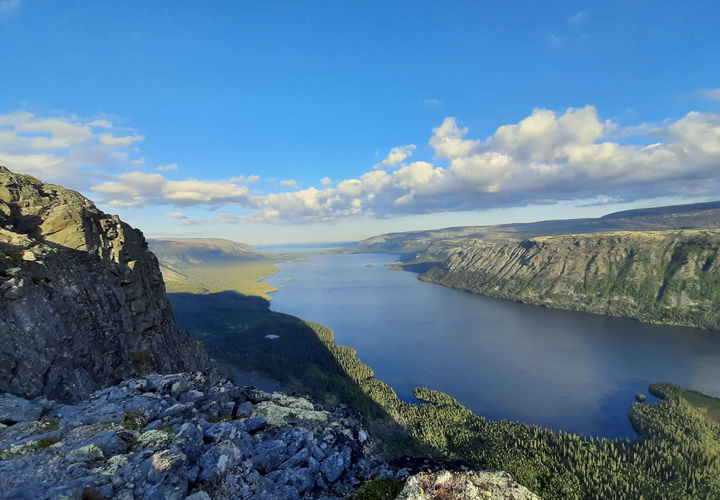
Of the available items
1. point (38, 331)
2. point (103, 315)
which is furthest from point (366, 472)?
point (103, 315)

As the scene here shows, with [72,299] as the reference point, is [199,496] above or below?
below

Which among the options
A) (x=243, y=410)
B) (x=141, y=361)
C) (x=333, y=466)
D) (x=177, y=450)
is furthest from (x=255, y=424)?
(x=141, y=361)

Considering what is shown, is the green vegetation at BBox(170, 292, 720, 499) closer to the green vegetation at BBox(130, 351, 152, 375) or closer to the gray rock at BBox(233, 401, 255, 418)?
the green vegetation at BBox(130, 351, 152, 375)

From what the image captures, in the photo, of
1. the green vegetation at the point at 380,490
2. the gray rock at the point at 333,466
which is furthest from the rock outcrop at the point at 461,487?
the gray rock at the point at 333,466

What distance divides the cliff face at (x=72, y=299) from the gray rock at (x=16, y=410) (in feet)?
9.33

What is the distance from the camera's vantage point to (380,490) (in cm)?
1616

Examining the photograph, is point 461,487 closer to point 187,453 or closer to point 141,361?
point 187,453

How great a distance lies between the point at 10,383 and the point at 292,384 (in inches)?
5063

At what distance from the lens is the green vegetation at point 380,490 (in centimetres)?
1551

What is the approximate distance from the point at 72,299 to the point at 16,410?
16638 mm

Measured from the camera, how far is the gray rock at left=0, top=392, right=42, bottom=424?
1883 centimetres

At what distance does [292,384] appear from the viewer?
14162 centimetres

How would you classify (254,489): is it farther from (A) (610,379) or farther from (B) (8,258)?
(A) (610,379)

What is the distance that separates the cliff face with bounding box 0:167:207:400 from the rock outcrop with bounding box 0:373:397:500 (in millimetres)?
4565
